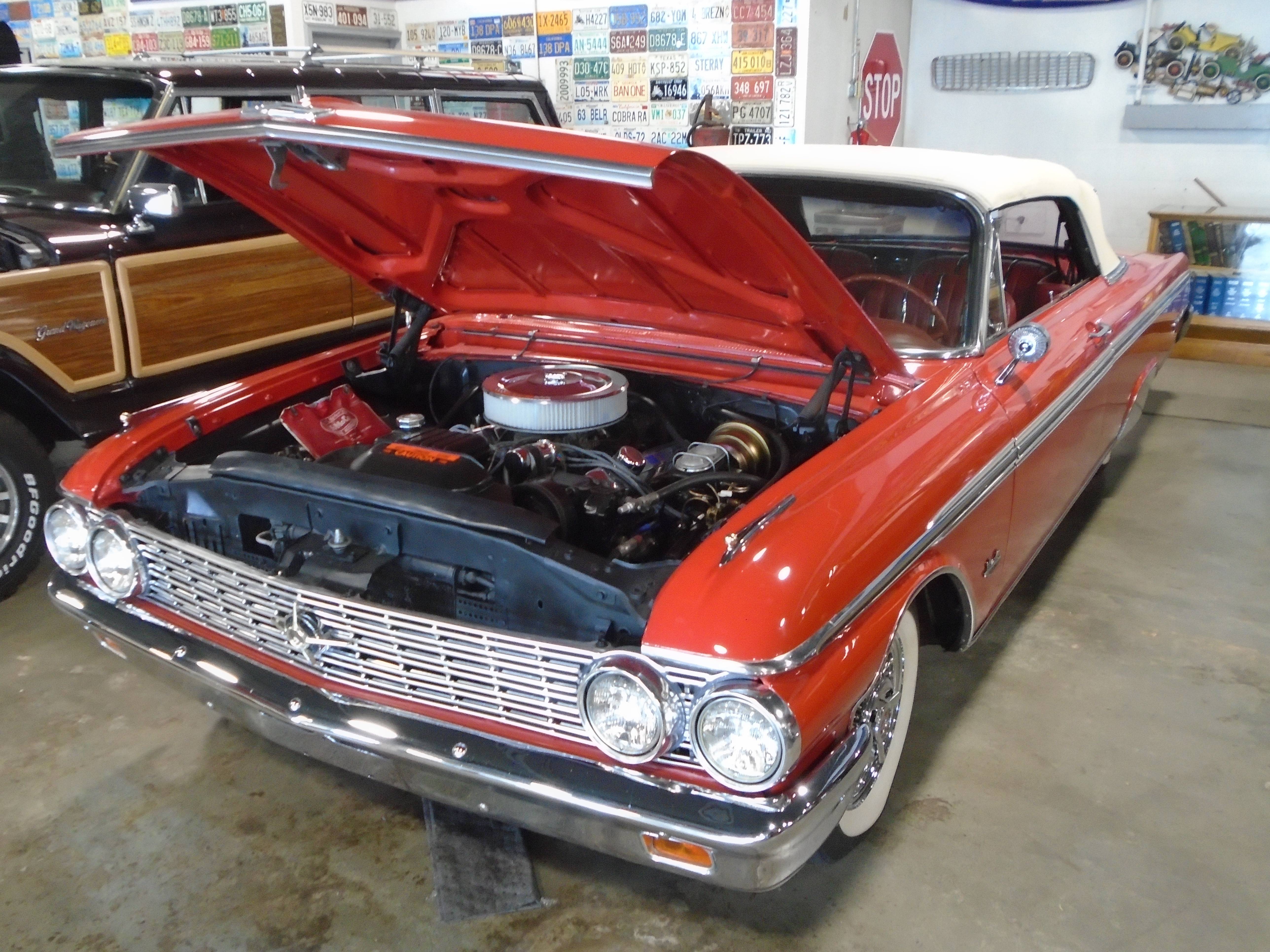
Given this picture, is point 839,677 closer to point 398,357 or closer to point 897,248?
point 897,248

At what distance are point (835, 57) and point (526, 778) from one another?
5707 millimetres

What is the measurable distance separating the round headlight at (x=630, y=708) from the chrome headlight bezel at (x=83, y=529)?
4.11 feet

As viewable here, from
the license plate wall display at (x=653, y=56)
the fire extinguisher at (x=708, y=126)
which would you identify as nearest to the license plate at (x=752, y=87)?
the license plate wall display at (x=653, y=56)

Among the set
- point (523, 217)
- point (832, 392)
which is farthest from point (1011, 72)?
point (523, 217)

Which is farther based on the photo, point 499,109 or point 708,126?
point 708,126

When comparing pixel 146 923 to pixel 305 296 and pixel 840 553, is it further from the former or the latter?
pixel 305 296

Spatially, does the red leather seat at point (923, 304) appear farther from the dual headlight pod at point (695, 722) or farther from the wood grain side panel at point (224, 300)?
the wood grain side panel at point (224, 300)

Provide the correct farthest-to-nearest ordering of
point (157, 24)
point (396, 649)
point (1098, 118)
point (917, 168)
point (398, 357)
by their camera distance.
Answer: point (157, 24) < point (1098, 118) < point (398, 357) < point (917, 168) < point (396, 649)

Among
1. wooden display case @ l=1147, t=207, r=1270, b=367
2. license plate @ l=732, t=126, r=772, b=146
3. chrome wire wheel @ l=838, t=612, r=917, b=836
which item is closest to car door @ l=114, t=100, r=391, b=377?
chrome wire wheel @ l=838, t=612, r=917, b=836

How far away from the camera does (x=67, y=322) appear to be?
3.43 metres

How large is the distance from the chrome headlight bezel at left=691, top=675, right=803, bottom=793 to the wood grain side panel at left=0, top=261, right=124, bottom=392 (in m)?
2.82

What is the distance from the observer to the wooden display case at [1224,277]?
612 centimetres

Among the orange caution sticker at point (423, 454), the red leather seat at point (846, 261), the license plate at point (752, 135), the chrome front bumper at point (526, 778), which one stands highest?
the license plate at point (752, 135)

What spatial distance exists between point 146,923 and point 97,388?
7.07ft
